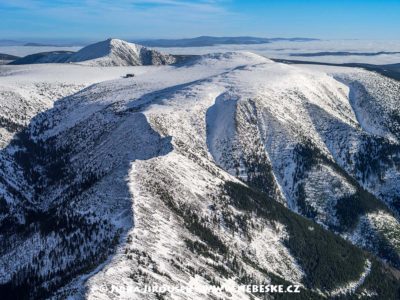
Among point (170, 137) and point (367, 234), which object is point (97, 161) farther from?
point (367, 234)

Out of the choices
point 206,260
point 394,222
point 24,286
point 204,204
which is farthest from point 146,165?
point 394,222

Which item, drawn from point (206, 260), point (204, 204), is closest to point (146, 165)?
point (204, 204)

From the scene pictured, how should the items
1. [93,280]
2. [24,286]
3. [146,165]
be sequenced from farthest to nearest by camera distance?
[146,165] → [24,286] → [93,280]

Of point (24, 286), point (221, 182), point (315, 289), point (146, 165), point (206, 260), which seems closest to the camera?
point (24, 286)

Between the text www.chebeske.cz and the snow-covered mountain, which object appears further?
the text www.chebeske.cz

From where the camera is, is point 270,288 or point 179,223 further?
point 179,223

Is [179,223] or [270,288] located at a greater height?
[179,223]

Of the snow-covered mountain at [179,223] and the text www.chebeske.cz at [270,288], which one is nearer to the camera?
the snow-covered mountain at [179,223]

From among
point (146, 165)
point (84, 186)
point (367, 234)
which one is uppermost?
point (146, 165)

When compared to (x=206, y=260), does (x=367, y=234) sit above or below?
below

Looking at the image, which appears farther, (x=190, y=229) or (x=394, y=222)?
(x=394, y=222)
